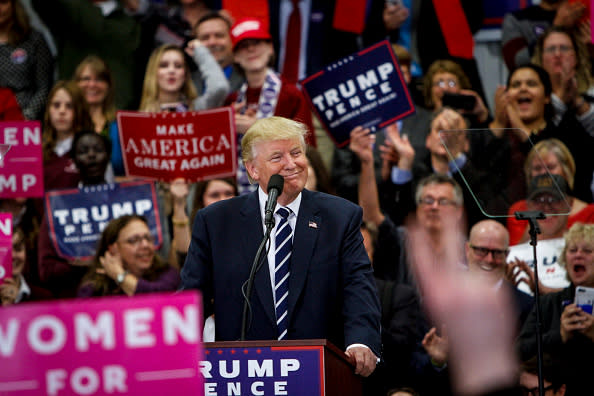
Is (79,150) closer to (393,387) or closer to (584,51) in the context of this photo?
(393,387)

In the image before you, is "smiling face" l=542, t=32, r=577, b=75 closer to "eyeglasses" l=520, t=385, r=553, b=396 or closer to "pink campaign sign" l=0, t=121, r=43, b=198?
"eyeglasses" l=520, t=385, r=553, b=396

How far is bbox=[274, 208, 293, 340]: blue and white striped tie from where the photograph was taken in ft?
12.4

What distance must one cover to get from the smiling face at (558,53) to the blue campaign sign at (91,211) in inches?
105

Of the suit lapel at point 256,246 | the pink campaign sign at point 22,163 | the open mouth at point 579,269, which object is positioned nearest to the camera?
the suit lapel at point 256,246

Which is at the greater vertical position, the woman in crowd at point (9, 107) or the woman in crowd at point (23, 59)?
the woman in crowd at point (23, 59)

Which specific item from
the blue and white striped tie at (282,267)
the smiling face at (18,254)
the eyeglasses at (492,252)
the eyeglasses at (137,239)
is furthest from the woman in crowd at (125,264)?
the blue and white striped tie at (282,267)

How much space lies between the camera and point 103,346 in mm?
2256

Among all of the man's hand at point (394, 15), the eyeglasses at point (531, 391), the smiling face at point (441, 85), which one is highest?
the man's hand at point (394, 15)

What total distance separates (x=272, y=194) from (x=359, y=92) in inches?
117

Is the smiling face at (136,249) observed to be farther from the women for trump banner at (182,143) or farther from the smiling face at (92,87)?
the smiling face at (92,87)

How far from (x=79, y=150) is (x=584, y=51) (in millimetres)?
3353

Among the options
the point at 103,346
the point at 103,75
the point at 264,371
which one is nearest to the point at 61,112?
the point at 103,75

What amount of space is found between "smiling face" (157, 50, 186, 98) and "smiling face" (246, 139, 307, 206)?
330cm

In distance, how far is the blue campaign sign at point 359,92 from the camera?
6.44 meters
